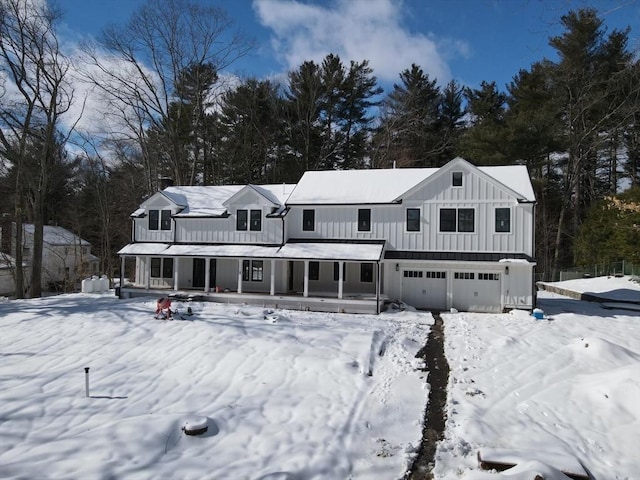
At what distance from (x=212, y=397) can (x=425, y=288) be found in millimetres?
12752

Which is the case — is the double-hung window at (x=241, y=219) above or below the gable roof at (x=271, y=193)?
below

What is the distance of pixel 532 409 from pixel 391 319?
8298 mm

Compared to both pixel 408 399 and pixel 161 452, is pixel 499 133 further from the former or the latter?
pixel 161 452

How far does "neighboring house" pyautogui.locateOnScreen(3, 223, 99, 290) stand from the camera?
34.8m

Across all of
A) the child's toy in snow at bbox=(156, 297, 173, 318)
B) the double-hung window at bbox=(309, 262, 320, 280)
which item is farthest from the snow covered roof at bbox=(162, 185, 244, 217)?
the child's toy in snow at bbox=(156, 297, 173, 318)

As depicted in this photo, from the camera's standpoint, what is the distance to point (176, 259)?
21.5 meters

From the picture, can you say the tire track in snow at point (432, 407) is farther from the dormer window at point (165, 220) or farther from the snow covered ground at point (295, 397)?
the dormer window at point (165, 220)

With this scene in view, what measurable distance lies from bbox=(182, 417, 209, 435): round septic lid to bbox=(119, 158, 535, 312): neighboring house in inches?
443

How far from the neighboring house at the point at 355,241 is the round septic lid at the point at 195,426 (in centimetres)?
1126

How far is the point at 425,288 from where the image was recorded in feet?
65.4

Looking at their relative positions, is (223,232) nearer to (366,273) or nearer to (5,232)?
(366,273)

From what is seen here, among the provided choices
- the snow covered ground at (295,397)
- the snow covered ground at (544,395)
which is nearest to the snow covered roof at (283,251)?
the snow covered ground at (295,397)

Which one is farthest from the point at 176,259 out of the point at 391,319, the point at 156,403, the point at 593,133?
the point at 593,133

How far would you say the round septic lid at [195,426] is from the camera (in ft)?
25.0
